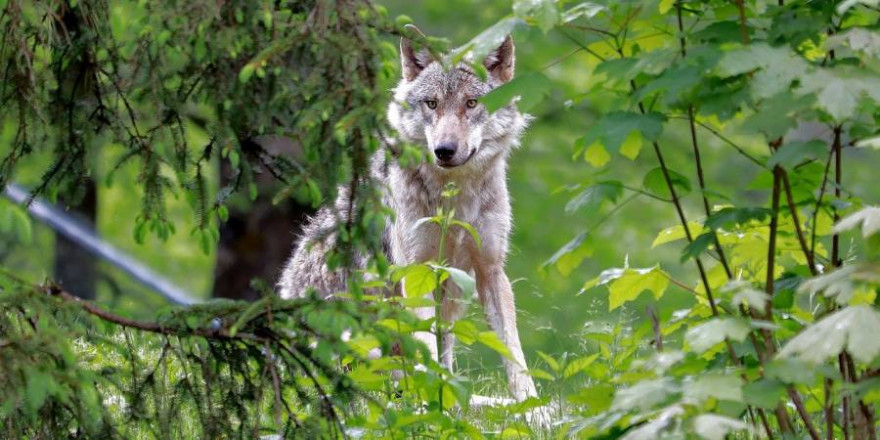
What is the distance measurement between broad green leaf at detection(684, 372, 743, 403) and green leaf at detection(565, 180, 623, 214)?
97cm

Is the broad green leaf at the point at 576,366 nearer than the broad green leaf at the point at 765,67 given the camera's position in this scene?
No

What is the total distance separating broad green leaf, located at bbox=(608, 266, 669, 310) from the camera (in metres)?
4.37

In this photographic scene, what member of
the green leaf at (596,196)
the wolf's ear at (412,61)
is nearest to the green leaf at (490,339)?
the green leaf at (596,196)

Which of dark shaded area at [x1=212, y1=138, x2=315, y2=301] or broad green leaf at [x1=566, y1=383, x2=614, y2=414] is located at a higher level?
dark shaded area at [x1=212, y1=138, x2=315, y2=301]

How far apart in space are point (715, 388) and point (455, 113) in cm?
493

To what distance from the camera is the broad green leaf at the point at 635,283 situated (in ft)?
14.3

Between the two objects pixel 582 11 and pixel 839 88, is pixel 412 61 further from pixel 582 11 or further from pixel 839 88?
pixel 839 88

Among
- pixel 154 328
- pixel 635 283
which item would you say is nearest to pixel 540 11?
pixel 635 283

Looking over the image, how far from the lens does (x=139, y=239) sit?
379cm

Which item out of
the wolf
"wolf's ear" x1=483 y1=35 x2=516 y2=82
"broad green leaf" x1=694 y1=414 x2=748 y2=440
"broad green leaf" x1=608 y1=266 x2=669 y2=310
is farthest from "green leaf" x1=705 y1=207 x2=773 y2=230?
"wolf's ear" x1=483 y1=35 x2=516 y2=82

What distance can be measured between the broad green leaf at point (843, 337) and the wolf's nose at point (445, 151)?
466 cm

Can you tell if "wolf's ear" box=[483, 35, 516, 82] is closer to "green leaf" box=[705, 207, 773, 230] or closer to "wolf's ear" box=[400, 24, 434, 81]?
"wolf's ear" box=[400, 24, 434, 81]

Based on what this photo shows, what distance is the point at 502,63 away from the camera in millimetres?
8039

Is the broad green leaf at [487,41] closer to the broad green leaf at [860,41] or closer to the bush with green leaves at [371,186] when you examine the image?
the bush with green leaves at [371,186]
